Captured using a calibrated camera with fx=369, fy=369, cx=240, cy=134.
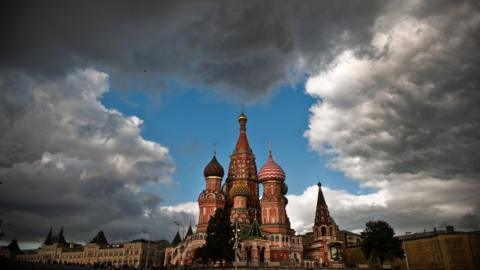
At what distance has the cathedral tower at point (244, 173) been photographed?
86.1m

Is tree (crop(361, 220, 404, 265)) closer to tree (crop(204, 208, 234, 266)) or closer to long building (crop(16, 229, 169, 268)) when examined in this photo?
tree (crop(204, 208, 234, 266))

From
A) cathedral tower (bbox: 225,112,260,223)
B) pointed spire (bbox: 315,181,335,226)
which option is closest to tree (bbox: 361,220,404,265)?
pointed spire (bbox: 315,181,335,226)

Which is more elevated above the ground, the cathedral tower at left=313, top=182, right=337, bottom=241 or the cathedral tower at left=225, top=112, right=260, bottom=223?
the cathedral tower at left=225, top=112, right=260, bottom=223

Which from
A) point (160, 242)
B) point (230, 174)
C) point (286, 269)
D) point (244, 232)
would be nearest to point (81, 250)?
point (160, 242)

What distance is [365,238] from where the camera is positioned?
63375 millimetres

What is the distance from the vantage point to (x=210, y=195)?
81.9 meters

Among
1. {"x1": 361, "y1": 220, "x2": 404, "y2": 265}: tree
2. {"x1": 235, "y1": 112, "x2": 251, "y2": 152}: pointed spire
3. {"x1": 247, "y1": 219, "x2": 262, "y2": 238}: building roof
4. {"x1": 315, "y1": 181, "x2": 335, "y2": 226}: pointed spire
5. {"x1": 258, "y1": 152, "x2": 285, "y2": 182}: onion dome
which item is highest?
{"x1": 235, "y1": 112, "x2": 251, "y2": 152}: pointed spire

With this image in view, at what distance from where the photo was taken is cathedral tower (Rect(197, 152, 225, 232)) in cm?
7962

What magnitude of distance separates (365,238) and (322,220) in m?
18.0

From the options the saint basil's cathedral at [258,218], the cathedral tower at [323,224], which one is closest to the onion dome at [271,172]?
the saint basil's cathedral at [258,218]

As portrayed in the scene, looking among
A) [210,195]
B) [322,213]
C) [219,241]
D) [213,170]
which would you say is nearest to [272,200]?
[322,213]

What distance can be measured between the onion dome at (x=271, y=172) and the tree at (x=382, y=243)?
24412 mm

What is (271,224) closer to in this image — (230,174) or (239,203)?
(239,203)

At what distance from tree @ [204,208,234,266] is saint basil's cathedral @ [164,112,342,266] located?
38.1 ft
